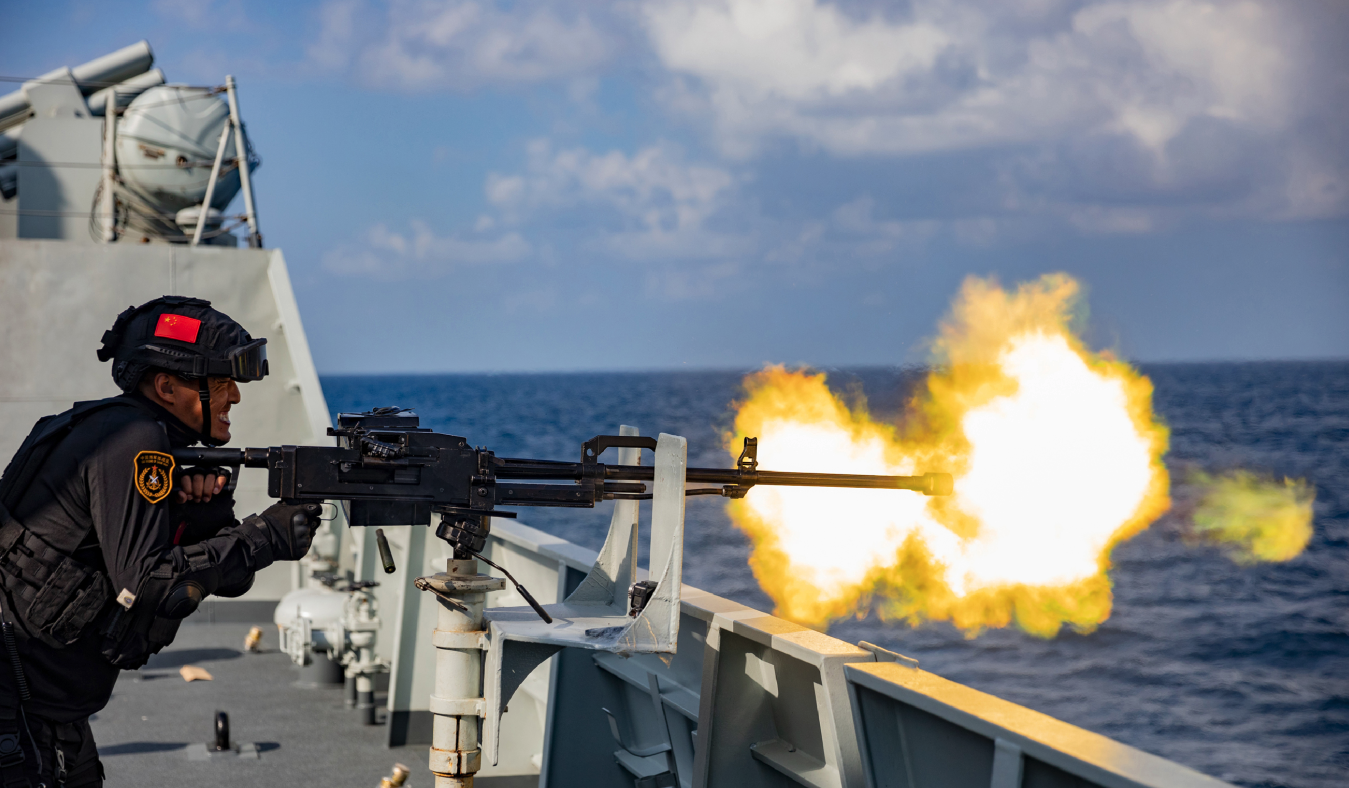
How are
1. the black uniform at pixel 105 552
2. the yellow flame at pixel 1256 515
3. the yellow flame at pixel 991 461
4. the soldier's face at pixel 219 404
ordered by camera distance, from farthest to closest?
the yellow flame at pixel 1256 515 → the yellow flame at pixel 991 461 → the soldier's face at pixel 219 404 → the black uniform at pixel 105 552

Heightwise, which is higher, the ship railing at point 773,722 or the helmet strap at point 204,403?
the helmet strap at point 204,403

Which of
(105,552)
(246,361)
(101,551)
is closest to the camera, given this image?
(105,552)

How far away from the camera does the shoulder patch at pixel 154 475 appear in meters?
3.05

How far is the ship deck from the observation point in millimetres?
6426

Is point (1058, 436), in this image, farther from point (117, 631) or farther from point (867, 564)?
point (117, 631)

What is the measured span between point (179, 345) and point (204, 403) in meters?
0.19

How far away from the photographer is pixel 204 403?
343 centimetres

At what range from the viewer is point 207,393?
342 cm

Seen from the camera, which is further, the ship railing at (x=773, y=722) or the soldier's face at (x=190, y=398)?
the soldier's face at (x=190, y=398)

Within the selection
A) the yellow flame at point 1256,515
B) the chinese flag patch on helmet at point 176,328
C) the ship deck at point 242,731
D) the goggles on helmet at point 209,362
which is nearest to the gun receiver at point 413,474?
the goggles on helmet at point 209,362

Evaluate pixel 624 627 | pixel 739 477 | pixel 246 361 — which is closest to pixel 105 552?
pixel 246 361

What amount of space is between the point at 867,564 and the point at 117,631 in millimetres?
4035

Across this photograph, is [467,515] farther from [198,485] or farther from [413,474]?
[198,485]

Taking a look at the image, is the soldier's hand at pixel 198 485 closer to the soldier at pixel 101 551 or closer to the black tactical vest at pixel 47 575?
the soldier at pixel 101 551
